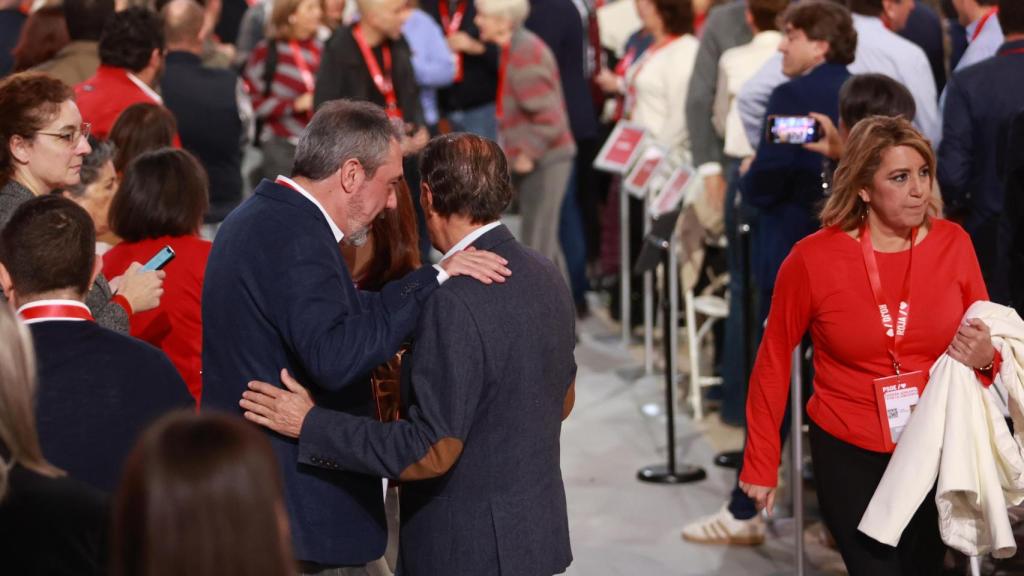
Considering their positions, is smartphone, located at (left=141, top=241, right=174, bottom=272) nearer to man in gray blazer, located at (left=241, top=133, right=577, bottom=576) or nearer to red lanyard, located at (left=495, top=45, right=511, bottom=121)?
man in gray blazer, located at (left=241, top=133, right=577, bottom=576)

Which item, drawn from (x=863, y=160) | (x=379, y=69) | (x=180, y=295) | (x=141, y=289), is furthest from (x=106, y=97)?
(x=863, y=160)

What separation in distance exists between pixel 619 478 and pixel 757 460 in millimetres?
2456

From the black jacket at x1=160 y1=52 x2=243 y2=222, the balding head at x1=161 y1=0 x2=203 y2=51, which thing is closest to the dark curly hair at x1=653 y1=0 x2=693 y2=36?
the black jacket at x1=160 y1=52 x2=243 y2=222

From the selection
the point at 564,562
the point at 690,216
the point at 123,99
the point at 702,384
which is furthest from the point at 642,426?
the point at 564,562

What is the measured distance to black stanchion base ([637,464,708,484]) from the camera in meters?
6.06

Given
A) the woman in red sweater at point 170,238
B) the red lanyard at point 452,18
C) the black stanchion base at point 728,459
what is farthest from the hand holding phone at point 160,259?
the red lanyard at point 452,18

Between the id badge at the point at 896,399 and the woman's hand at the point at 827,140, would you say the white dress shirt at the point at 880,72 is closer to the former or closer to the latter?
the woman's hand at the point at 827,140

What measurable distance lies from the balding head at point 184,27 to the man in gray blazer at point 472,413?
4.00m

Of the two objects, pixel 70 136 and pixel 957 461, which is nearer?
pixel 957 461

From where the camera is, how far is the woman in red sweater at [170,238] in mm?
4152

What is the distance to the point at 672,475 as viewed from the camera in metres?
6.07

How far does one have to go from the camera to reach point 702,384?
23.5 ft

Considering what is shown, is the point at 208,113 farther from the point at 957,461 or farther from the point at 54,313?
the point at 957,461

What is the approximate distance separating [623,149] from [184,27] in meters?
2.36
